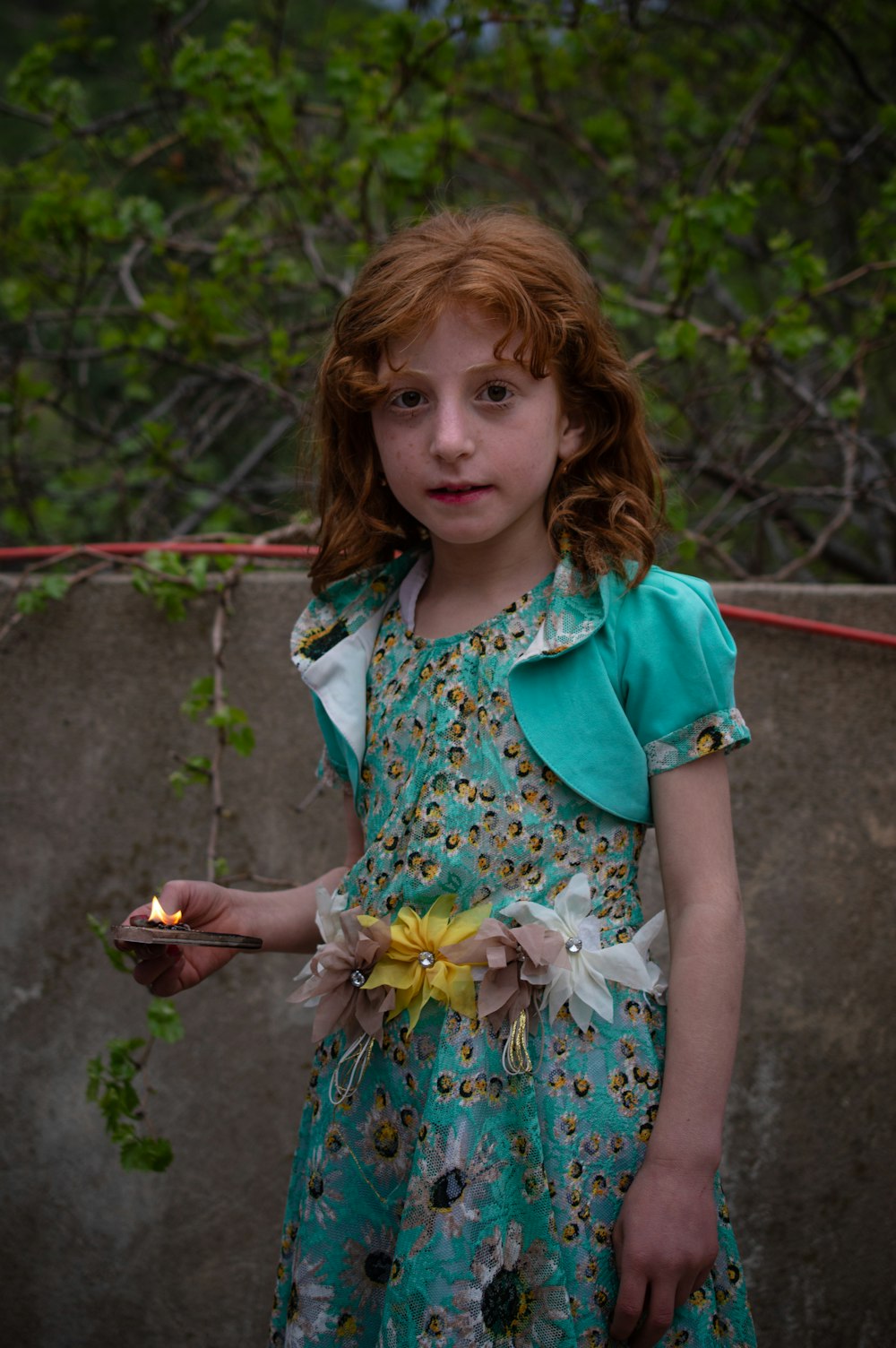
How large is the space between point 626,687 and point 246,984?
109 centimetres

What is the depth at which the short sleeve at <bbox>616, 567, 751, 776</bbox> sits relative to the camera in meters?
1.14

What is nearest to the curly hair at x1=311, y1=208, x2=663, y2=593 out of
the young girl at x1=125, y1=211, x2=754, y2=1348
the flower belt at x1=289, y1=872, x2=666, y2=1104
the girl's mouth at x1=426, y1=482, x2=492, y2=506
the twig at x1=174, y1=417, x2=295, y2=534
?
the young girl at x1=125, y1=211, x2=754, y2=1348

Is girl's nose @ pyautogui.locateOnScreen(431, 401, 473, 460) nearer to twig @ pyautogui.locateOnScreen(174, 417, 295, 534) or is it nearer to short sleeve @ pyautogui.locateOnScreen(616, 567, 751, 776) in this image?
short sleeve @ pyautogui.locateOnScreen(616, 567, 751, 776)

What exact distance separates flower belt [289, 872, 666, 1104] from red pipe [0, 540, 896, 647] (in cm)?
76

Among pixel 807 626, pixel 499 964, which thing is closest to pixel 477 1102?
pixel 499 964

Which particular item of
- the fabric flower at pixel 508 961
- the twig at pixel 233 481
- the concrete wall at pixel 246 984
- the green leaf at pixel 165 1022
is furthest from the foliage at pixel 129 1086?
the twig at pixel 233 481

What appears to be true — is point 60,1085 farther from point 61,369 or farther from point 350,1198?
point 61,369

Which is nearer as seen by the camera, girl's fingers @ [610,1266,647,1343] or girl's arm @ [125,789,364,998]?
girl's fingers @ [610,1266,647,1343]

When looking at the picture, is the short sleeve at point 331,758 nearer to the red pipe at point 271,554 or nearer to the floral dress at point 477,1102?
the floral dress at point 477,1102

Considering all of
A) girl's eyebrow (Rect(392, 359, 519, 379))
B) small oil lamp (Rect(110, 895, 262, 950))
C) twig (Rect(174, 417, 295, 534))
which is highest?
twig (Rect(174, 417, 295, 534))

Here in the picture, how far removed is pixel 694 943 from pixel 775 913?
2.76 ft

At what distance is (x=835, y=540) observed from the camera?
10.6 ft

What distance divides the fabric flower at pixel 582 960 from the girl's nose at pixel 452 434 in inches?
18.5

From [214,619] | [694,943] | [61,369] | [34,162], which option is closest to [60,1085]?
[214,619]
